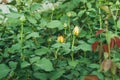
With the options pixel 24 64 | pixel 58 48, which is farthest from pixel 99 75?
pixel 24 64

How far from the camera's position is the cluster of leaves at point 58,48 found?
1.69 metres

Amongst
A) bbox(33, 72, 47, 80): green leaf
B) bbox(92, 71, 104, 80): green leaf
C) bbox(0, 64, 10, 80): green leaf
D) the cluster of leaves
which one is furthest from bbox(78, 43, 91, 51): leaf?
bbox(0, 64, 10, 80): green leaf

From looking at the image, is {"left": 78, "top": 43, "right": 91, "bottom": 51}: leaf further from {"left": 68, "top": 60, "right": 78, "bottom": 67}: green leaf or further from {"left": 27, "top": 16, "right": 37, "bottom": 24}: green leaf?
{"left": 27, "top": 16, "right": 37, "bottom": 24}: green leaf

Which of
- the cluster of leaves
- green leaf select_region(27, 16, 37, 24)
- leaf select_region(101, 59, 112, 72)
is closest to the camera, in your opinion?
leaf select_region(101, 59, 112, 72)

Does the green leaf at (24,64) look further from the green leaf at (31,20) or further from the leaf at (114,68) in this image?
the leaf at (114,68)

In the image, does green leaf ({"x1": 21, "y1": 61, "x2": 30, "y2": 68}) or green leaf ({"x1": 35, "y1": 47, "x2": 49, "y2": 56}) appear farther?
green leaf ({"x1": 35, "y1": 47, "x2": 49, "y2": 56})

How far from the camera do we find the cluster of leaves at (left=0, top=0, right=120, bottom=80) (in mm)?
1691

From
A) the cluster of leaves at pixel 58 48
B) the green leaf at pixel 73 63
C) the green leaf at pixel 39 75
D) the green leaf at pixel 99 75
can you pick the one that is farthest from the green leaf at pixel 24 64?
the green leaf at pixel 99 75

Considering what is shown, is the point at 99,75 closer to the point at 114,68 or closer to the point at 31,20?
the point at 114,68

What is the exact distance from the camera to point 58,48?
5.94 ft

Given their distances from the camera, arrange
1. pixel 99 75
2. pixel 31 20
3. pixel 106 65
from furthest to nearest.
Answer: pixel 31 20
pixel 99 75
pixel 106 65

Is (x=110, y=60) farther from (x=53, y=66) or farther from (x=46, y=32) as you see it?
(x=46, y=32)

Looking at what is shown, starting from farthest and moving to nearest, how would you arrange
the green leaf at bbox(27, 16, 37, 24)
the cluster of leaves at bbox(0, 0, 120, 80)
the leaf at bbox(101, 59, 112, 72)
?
Result: the green leaf at bbox(27, 16, 37, 24) → the cluster of leaves at bbox(0, 0, 120, 80) → the leaf at bbox(101, 59, 112, 72)

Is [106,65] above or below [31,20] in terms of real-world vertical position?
below
